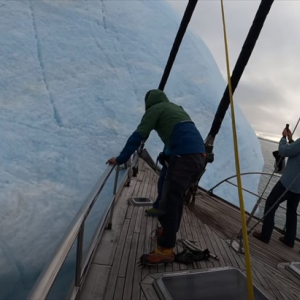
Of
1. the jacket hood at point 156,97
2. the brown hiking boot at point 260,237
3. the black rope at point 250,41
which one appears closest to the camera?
the jacket hood at point 156,97

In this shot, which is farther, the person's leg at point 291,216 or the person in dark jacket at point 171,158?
the person's leg at point 291,216

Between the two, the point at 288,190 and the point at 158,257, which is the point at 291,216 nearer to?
the point at 288,190

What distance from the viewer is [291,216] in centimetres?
369

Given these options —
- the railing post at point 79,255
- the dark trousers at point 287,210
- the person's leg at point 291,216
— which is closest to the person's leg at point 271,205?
the dark trousers at point 287,210

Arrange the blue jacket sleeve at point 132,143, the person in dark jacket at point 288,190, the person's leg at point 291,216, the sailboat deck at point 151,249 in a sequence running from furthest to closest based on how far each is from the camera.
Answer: the person's leg at point 291,216
the person in dark jacket at point 288,190
the blue jacket sleeve at point 132,143
the sailboat deck at point 151,249

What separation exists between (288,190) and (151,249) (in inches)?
75.1

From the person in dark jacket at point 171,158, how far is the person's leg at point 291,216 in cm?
179

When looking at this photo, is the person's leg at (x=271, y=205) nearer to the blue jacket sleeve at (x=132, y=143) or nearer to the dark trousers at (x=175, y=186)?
the dark trousers at (x=175, y=186)

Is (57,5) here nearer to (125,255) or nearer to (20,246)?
(20,246)

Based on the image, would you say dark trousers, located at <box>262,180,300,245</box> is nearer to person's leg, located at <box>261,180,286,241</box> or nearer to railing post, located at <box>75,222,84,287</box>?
person's leg, located at <box>261,180,286,241</box>

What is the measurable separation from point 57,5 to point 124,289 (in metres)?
14.2

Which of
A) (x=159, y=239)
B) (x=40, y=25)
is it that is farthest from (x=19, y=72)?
(x=159, y=239)

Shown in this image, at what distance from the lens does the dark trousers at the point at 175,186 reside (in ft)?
7.92

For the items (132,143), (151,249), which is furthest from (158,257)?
(132,143)
